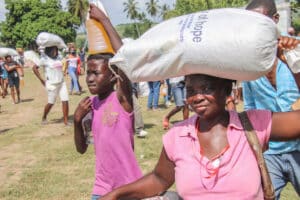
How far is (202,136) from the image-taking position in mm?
1823

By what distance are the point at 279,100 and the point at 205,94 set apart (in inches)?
43.5

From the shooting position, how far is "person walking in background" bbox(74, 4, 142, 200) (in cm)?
262

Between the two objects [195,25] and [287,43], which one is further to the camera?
[287,43]

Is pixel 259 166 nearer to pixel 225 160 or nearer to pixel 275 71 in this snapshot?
pixel 225 160

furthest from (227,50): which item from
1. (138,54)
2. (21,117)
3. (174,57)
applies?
(21,117)

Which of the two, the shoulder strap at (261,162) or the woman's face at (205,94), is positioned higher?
the woman's face at (205,94)

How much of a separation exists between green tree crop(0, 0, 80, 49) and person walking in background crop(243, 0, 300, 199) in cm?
4954

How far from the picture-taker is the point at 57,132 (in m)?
8.34

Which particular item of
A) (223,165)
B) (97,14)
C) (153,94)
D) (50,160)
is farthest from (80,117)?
(153,94)

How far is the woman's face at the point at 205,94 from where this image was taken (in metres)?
1.75

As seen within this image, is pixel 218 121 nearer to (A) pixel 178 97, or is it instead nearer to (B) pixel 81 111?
(B) pixel 81 111

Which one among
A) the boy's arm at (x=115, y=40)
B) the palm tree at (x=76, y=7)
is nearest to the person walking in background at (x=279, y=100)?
the boy's arm at (x=115, y=40)

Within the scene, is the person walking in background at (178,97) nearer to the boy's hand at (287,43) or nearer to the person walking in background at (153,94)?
the person walking in background at (153,94)

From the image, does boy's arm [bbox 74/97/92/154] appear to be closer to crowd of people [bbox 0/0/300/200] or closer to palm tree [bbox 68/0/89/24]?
crowd of people [bbox 0/0/300/200]
